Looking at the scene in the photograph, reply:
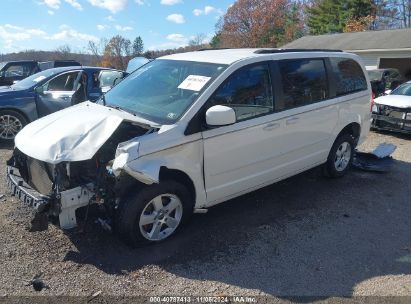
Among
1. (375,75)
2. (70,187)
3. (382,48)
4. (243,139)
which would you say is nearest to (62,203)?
A: (70,187)

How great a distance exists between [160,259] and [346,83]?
3.81 m

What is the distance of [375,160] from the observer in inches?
275

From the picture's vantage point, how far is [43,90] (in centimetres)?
873

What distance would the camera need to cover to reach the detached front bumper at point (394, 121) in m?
9.16

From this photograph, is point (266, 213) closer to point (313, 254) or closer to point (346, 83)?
point (313, 254)

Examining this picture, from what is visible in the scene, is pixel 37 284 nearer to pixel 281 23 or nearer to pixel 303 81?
pixel 303 81

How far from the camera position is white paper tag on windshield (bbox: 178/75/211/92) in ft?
13.8

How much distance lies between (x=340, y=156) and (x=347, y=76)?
120 centimetres

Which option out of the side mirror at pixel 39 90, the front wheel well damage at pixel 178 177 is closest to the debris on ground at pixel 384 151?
the front wheel well damage at pixel 178 177

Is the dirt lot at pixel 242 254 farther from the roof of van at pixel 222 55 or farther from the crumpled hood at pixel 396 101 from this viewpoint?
the crumpled hood at pixel 396 101

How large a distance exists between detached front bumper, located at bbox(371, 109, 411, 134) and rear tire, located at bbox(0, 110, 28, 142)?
8.12 m

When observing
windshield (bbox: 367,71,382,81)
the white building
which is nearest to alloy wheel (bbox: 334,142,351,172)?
windshield (bbox: 367,71,382,81)

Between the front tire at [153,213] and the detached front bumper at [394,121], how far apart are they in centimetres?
692

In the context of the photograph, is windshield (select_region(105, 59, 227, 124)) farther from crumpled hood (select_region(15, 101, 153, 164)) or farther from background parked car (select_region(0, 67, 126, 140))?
background parked car (select_region(0, 67, 126, 140))
